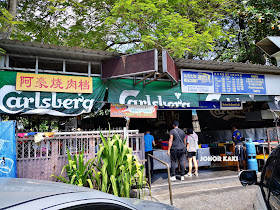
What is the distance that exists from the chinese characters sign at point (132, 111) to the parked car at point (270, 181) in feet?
17.9

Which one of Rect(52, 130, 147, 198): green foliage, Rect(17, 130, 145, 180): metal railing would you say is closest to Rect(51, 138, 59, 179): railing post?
Rect(17, 130, 145, 180): metal railing

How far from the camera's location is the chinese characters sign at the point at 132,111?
7.47 metres

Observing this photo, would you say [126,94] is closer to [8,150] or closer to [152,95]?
[152,95]

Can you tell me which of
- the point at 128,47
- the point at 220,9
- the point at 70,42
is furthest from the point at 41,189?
the point at 220,9

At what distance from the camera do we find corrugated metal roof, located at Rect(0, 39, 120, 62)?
5877mm

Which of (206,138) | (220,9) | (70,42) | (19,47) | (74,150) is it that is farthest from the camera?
(206,138)

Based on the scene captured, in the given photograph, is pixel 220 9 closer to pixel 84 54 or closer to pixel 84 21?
pixel 84 21

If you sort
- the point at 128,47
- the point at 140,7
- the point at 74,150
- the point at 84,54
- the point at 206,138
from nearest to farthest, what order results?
the point at 74,150 → the point at 84,54 → the point at 140,7 → the point at 128,47 → the point at 206,138

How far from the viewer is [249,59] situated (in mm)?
13719

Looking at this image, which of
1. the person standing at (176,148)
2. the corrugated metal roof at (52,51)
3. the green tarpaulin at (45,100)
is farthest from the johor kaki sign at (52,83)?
the person standing at (176,148)

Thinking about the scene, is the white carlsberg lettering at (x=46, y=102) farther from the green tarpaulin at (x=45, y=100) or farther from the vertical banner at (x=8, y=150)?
the vertical banner at (x=8, y=150)

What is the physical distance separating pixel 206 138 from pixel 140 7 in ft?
31.6

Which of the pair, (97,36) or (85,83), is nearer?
(85,83)

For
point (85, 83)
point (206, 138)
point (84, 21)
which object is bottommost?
point (206, 138)
